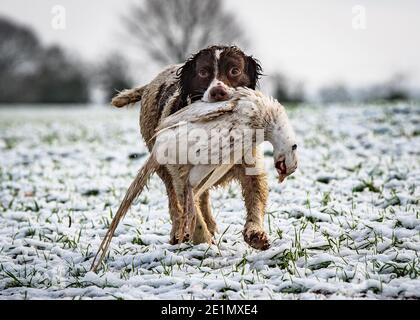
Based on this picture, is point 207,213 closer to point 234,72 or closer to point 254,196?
point 254,196

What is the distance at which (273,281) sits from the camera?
128 inches

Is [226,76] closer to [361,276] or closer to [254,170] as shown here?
[254,170]

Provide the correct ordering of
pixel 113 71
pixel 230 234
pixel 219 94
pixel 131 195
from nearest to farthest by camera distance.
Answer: pixel 219 94 < pixel 131 195 < pixel 230 234 < pixel 113 71

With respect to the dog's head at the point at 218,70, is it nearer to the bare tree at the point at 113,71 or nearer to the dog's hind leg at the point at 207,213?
the dog's hind leg at the point at 207,213

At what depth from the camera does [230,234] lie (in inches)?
172

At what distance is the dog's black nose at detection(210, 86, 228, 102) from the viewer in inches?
136

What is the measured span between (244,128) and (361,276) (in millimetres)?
1102

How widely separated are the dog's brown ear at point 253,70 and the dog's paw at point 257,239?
1.01m

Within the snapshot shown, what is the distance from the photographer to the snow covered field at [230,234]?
3.21m

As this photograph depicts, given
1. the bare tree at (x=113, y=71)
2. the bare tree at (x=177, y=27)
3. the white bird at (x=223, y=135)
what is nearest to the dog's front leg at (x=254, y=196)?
the white bird at (x=223, y=135)

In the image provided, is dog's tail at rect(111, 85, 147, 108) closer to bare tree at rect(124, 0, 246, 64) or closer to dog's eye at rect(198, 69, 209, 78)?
dog's eye at rect(198, 69, 209, 78)

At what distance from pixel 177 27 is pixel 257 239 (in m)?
26.3

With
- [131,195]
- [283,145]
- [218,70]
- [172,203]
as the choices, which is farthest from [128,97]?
[283,145]

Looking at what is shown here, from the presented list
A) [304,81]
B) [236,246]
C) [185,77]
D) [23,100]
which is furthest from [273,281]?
[23,100]
